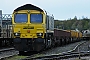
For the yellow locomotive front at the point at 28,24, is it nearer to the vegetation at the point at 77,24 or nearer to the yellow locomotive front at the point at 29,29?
the yellow locomotive front at the point at 29,29

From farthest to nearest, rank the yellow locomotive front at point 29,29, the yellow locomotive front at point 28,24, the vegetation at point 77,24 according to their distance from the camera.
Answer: the vegetation at point 77,24, the yellow locomotive front at point 28,24, the yellow locomotive front at point 29,29

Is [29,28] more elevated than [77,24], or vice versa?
[29,28]

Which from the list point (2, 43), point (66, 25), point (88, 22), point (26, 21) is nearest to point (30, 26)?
point (26, 21)

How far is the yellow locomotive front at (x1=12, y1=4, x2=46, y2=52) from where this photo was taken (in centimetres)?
1889

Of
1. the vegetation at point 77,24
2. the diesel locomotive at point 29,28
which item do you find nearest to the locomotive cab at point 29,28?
the diesel locomotive at point 29,28

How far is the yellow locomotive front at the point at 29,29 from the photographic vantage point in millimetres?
18891

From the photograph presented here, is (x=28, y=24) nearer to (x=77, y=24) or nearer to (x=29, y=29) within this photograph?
(x=29, y=29)

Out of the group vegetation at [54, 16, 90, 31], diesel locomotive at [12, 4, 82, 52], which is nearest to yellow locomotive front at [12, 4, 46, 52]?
diesel locomotive at [12, 4, 82, 52]

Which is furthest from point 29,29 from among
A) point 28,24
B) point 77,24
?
point 77,24

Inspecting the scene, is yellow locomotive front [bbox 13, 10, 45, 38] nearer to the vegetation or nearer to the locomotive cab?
the locomotive cab

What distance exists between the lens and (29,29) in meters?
19.1

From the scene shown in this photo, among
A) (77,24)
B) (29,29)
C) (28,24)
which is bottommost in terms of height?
(77,24)

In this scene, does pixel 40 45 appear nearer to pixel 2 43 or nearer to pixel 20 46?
pixel 20 46

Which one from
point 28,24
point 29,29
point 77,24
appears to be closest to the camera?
point 29,29
